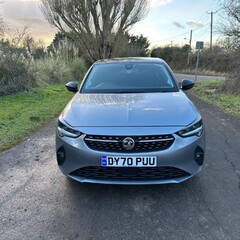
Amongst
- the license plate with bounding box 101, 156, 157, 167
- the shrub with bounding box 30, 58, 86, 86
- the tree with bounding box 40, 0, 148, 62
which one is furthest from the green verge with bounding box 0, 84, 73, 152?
the tree with bounding box 40, 0, 148, 62

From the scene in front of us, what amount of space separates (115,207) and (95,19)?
64.8ft

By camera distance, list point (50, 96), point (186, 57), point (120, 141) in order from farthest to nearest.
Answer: point (186, 57)
point (50, 96)
point (120, 141)

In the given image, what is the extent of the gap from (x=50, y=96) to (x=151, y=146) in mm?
8964

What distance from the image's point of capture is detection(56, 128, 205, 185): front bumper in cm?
302

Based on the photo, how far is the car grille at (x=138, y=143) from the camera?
Answer: 301cm

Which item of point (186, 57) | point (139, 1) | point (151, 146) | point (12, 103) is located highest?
point (139, 1)

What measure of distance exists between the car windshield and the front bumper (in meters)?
1.35

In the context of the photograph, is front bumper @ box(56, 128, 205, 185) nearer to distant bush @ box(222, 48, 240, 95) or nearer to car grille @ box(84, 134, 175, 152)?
car grille @ box(84, 134, 175, 152)

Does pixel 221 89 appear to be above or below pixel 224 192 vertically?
below

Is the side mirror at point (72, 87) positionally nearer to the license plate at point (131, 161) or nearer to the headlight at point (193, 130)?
the license plate at point (131, 161)

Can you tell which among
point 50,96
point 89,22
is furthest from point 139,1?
point 50,96

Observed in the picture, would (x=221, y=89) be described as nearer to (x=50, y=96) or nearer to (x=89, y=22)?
(x=50, y=96)

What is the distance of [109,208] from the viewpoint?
3105mm

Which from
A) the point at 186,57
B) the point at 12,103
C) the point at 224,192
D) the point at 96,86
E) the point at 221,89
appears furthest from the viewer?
the point at 186,57
